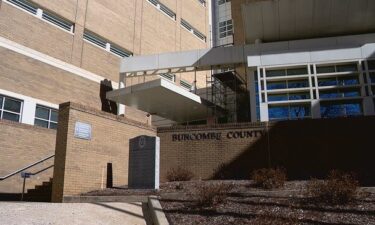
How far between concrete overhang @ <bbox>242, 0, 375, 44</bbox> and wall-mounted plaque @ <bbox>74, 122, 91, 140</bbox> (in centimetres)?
1082

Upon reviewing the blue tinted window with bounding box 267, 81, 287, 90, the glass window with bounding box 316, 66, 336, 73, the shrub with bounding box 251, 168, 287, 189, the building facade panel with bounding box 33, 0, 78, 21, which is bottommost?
the shrub with bounding box 251, 168, 287, 189

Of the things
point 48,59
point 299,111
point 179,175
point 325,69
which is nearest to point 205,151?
point 179,175

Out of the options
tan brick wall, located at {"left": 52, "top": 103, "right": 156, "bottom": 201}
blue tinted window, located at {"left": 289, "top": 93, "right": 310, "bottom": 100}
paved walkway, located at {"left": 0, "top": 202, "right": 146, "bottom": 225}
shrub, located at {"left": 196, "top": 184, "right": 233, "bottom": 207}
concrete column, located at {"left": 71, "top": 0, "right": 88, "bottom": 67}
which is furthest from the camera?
concrete column, located at {"left": 71, "top": 0, "right": 88, "bottom": 67}

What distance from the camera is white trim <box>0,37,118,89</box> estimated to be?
73.2 feet

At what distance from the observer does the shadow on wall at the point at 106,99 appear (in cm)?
2824

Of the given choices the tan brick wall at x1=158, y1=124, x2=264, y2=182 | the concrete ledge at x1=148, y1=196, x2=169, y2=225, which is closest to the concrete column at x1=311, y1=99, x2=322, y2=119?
the tan brick wall at x1=158, y1=124, x2=264, y2=182

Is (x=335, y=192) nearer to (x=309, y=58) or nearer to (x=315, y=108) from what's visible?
(x=315, y=108)

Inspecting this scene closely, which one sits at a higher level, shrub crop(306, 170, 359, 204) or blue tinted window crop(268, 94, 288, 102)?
blue tinted window crop(268, 94, 288, 102)

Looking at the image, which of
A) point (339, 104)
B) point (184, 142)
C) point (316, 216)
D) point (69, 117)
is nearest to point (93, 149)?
point (69, 117)

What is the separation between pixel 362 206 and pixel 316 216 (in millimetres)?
1310

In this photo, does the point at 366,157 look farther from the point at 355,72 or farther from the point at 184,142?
the point at 184,142

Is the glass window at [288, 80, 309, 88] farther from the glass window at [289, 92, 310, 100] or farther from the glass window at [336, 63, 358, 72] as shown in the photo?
the glass window at [336, 63, 358, 72]

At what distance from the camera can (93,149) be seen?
588 inches

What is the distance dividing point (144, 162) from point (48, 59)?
13.6 metres
